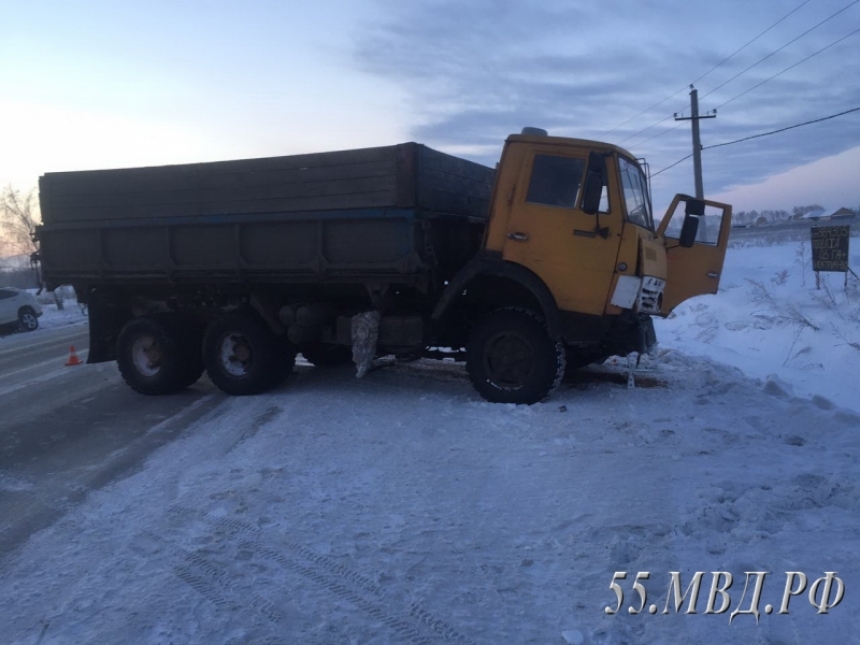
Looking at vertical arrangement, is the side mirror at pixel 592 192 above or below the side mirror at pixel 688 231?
above

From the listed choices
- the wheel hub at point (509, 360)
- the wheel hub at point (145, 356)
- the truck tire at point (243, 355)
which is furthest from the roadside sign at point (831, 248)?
the wheel hub at point (145, 356)

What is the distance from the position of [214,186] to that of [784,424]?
686cm

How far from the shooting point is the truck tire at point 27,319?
77.8ft

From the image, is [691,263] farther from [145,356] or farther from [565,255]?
[145,356]

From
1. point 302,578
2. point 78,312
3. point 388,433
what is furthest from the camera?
point 78,312

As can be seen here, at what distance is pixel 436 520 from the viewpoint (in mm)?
4676

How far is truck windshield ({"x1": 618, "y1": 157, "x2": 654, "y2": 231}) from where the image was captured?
24.4ft

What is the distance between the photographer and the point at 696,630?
3.25m

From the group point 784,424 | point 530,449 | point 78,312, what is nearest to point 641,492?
point 530,449

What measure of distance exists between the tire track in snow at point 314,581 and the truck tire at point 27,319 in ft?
73.6

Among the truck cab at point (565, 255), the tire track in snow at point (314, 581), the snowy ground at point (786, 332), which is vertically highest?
the truck cab at point (565, 255)

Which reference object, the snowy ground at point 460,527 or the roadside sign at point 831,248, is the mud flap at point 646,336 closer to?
the snowy ground at point 460,527

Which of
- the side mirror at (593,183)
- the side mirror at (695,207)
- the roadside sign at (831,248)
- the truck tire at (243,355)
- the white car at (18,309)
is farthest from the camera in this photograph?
the white car at (18,309)

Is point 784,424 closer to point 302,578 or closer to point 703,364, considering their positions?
point 703,364
